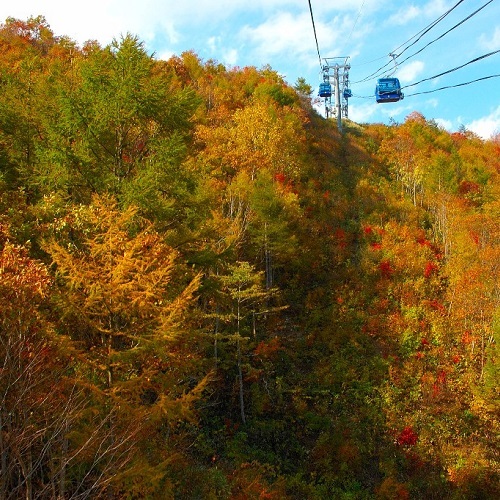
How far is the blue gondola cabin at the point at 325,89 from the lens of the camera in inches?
1852

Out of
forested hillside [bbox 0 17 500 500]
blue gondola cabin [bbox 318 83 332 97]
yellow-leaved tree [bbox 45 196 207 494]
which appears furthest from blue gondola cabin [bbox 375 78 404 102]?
yellow-leaved tree [bbox 45 196 207 494]

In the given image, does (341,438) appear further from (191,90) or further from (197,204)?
(191,90)

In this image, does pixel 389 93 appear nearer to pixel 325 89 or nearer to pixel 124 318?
pixel 325 89

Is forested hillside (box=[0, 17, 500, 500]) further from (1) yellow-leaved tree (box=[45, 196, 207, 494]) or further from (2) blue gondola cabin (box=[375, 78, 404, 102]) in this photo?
(2) blue gondola cabin (box=[375, 78, 404, 102])

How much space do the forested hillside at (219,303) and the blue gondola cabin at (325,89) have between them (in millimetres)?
9066

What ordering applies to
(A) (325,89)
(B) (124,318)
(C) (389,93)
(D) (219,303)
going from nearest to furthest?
(B) (124,318), (D) (219,303), (C) (389,93), (A) (325,89)

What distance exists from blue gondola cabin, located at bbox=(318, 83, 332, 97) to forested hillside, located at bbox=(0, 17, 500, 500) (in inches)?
357

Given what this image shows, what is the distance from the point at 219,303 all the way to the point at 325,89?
38509mm

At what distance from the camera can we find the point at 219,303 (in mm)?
16062

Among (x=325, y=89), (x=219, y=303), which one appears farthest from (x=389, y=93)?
(x=219, y=303)

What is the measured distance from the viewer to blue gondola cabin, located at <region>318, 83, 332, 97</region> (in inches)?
1852

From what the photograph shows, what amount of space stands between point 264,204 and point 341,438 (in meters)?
12.1

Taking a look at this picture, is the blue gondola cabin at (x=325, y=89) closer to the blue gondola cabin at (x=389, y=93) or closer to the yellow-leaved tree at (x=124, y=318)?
the blue gondola cabin at (x=389, y=93)

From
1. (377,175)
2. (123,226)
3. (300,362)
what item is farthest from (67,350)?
(377,175)
